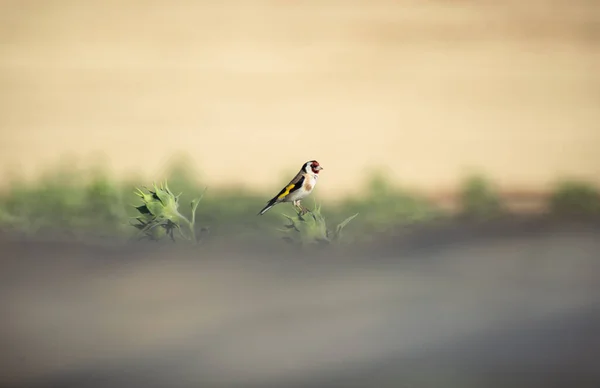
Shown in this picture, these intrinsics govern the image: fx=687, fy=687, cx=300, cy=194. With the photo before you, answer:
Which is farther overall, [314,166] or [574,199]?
[574,199]

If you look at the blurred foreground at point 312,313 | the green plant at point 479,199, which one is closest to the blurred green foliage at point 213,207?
the green plant at point 479,199

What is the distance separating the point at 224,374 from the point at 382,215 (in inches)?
51.2

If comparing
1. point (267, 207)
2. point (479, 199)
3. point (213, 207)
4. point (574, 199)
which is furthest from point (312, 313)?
point (574, 199)

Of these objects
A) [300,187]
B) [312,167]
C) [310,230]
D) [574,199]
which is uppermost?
[312,167]

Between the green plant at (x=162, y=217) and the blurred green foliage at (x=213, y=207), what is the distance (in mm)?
42

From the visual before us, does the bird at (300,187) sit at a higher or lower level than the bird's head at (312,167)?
lower

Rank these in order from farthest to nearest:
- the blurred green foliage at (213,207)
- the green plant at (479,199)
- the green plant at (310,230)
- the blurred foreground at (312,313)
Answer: the green plant at (479,199)
the blurred green foliage at (213,207)
the green plant at (310,230)
the blurred foreground at (312,313)

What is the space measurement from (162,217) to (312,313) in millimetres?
913

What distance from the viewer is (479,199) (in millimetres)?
3492

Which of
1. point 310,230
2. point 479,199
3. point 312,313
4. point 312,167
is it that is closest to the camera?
point 312,313

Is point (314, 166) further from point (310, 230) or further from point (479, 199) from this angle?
point (479, 199)

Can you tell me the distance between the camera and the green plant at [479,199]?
3.46 m

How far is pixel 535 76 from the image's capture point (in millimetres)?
3580

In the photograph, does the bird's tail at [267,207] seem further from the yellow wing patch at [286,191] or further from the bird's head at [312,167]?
the bird's head at [312,167]
